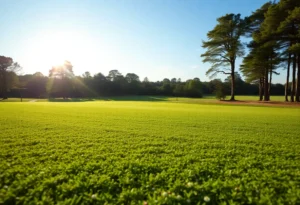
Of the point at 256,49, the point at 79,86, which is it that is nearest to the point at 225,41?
the point at 256,49

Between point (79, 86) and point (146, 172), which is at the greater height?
point (79, 86)

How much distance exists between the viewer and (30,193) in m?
2.89

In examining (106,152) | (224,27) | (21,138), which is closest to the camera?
(106,152)

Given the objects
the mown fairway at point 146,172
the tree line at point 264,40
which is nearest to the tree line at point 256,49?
the tree line at point 264,40

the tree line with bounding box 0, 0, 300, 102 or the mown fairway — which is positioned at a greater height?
the tree line with bounding box 0, 0, 300, 102

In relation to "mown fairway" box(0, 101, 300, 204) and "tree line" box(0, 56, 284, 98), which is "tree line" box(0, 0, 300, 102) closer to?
"tree line" box(0, 56, 284, 98)

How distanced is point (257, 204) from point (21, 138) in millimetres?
7484

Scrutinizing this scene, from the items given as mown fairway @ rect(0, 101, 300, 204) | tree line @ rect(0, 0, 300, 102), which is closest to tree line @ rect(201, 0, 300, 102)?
tree line @ rect(0, 0, 300, 102)

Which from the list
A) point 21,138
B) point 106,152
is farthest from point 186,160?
point 21,138

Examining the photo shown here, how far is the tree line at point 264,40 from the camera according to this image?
2625 cm

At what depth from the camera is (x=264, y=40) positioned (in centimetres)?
2848

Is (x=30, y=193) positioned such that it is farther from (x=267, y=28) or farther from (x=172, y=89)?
(x=172, y=89)

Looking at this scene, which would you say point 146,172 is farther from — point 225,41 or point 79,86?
point 79,86

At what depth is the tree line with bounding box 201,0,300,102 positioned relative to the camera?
26250 millimetres
